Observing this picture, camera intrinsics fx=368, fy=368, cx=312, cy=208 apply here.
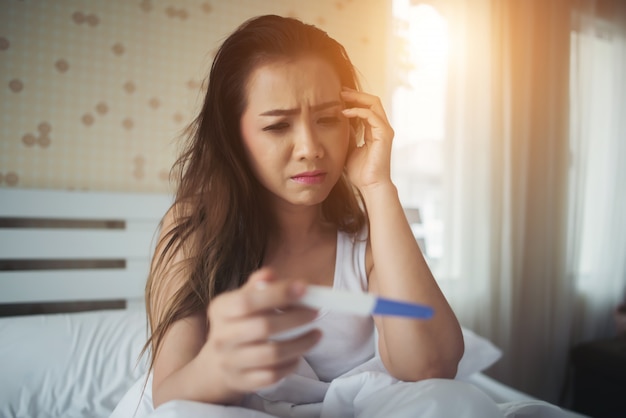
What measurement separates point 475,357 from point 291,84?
79 cm

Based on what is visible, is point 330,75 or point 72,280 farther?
point 72,280

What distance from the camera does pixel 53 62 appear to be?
1085 mm

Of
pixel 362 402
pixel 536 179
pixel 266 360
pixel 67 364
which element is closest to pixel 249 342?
pixel 266 360

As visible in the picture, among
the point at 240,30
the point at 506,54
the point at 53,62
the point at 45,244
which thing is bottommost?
the point at 45,244

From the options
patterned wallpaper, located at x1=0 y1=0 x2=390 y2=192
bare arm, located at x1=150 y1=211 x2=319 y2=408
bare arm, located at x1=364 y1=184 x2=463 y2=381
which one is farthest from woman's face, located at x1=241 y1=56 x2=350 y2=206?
patterned wallpaper, located at x1=0 y1=0 x2=390 y2=192

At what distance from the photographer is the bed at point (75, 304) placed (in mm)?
775

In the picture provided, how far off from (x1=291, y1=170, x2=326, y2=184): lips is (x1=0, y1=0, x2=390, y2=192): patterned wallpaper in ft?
2.04

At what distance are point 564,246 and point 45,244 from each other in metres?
2.05

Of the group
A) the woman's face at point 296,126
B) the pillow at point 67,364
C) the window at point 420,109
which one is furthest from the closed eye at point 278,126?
the pillow at point 67,364

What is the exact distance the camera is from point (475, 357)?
0.90 m

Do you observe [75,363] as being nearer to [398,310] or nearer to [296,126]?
[296,126]

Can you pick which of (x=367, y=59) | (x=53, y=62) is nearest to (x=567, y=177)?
(x=367, y=59)

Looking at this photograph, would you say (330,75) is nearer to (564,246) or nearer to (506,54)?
(506,54)

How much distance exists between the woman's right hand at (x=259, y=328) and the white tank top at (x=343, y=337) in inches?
11.7
